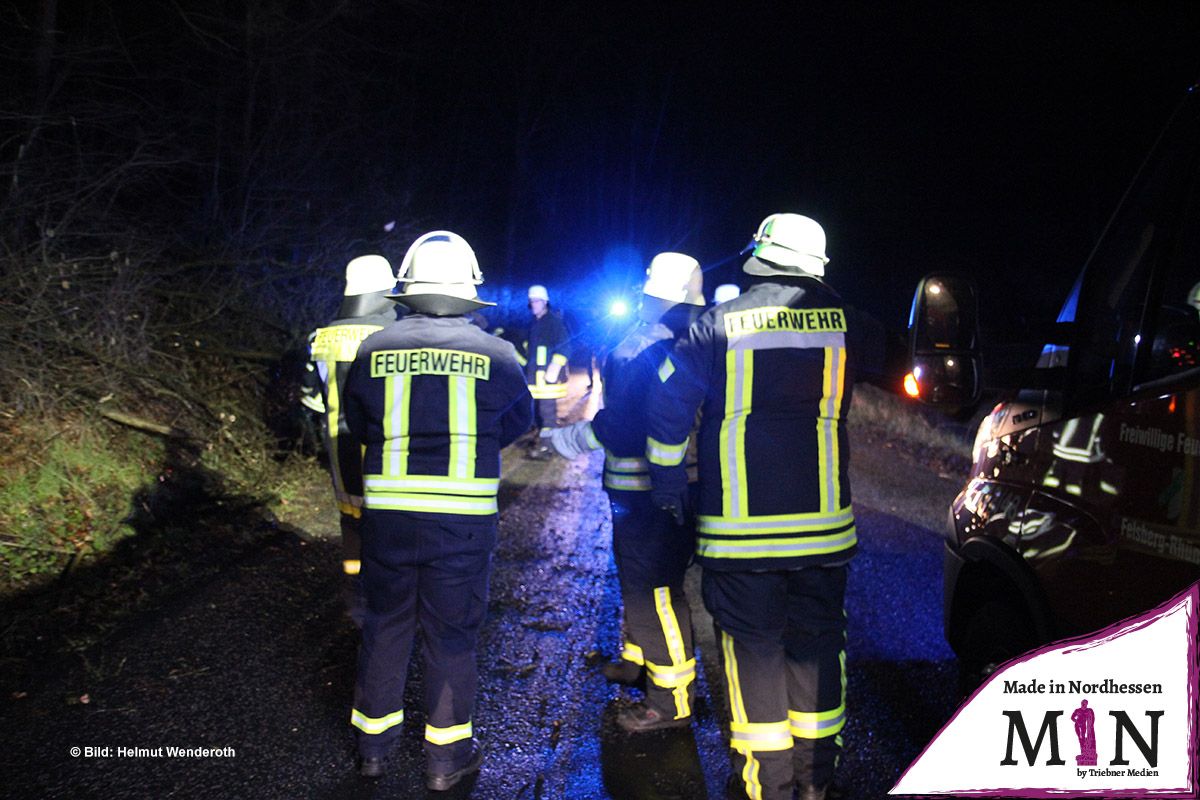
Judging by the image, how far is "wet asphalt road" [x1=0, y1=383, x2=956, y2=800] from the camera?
2.87 m

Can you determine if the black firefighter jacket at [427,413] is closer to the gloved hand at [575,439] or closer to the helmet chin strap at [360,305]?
the gloved hand at [575,439]

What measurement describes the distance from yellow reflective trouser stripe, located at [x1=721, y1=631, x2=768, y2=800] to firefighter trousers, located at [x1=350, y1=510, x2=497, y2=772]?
3.06 ft

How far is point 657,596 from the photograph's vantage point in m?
3.34

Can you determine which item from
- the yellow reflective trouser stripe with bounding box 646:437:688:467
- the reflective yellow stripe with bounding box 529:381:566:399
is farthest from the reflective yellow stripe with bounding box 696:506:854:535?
the reflective yellow stripe with bounding box 529:381:566:399

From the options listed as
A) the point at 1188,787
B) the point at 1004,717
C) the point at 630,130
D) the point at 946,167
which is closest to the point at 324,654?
the point at 1004,717

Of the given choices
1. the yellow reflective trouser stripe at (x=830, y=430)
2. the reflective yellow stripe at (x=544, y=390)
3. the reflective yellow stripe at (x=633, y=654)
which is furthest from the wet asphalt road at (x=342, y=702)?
the reflective yellow stripe at (x=544, y=390)

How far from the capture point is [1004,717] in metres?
1.85

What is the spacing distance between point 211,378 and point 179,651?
360 cm

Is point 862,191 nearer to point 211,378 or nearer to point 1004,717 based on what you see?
point 211,378

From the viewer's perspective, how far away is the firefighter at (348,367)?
145 inches

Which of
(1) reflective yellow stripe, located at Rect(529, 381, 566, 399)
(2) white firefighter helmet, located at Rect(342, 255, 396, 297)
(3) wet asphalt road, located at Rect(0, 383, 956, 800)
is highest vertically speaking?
(2) white firefighter helmet, located at Rect(342, 255, 396, 297)

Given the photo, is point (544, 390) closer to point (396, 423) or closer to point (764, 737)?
point (396, 423)
